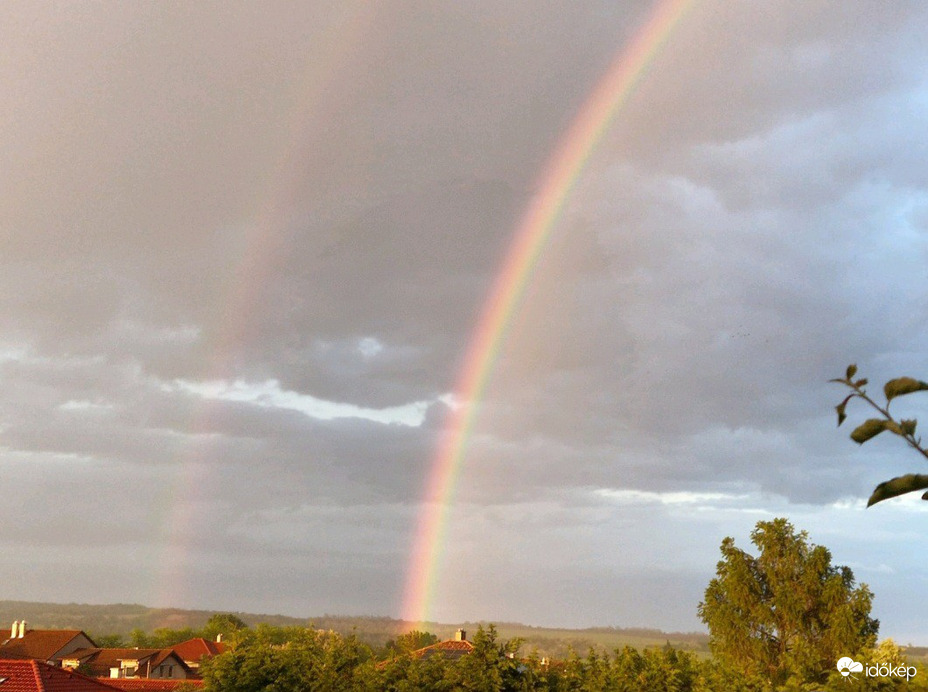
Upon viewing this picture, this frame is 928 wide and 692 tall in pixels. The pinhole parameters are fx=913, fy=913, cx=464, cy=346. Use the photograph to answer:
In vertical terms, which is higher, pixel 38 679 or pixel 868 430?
pixel 868 430

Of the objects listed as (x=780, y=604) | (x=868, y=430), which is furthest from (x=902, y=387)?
(x=780, y=604)

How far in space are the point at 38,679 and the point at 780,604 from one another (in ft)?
A: 164

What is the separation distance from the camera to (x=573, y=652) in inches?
1522

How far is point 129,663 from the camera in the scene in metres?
99.5

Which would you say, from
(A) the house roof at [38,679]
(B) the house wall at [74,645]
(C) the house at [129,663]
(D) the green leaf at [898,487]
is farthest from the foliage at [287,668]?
(B) the house wall at [74,645]

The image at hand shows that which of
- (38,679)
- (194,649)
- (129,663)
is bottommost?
(194,649)

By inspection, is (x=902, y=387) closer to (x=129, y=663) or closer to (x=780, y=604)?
(x=780, y=604)

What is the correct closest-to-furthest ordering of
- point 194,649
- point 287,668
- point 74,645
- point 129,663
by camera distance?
point 287,668 < point 129,663 < point 74,645 < point 194,649

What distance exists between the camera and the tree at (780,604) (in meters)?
65.6

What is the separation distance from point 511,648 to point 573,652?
3399 mm

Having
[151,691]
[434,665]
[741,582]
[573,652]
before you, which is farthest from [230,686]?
[741,582]

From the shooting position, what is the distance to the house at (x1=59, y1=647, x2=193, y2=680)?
327 ft

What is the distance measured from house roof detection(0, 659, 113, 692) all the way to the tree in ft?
139

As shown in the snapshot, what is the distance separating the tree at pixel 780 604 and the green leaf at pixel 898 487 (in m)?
64.3
